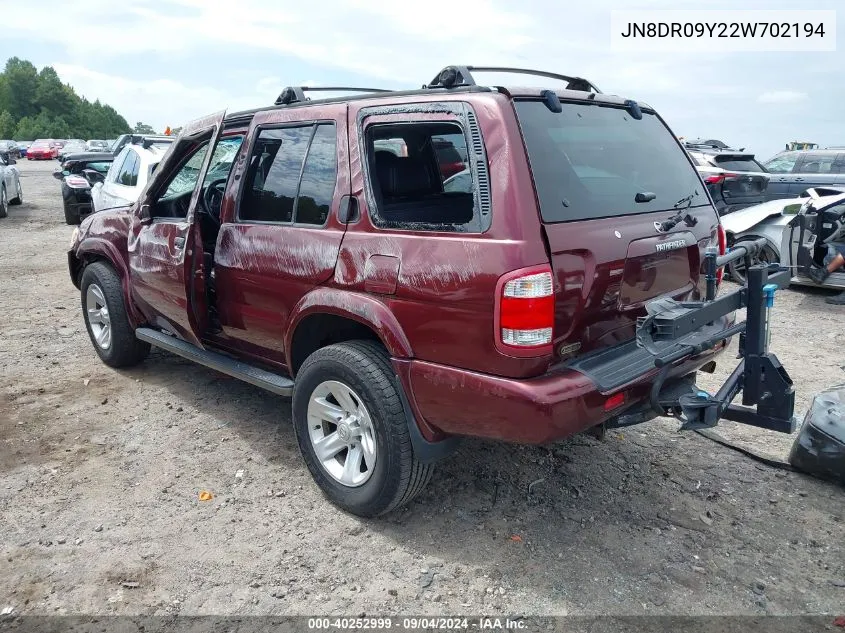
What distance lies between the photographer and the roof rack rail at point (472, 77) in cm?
314

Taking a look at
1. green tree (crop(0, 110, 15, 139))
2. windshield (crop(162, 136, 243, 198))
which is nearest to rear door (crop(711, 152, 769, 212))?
windshield (crop(162, 136, 243, 198))

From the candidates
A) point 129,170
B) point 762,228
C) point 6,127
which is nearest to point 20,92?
point 6,127

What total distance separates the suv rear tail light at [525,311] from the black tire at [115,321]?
3564 mm

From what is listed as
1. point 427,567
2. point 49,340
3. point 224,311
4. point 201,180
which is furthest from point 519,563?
point 49,340

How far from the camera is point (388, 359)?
3.23 meters

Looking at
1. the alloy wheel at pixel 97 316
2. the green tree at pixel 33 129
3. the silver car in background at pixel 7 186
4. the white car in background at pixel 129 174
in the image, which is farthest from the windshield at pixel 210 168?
the green tree at pixel 33 129

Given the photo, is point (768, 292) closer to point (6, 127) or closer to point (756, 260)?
point (756, 260)

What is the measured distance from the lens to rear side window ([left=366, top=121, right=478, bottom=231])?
309 cm

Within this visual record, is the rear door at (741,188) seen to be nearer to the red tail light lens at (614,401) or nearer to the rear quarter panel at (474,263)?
the red tail light lens at (614,401)

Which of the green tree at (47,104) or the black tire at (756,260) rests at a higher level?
the green tree at (47,104)

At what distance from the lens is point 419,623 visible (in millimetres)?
2717

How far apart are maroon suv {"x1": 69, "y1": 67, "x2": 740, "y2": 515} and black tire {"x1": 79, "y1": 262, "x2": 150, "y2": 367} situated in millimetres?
1024

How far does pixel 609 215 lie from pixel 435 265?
843 millimetres

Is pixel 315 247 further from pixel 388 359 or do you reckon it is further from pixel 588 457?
pixel 588 457
